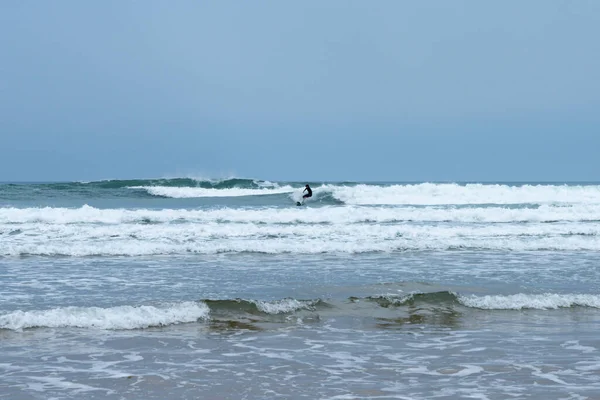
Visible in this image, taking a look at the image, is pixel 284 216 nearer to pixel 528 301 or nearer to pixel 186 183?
pixel 528 301

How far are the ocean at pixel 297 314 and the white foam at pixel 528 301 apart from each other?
0.03 meters

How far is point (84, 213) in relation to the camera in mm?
22844

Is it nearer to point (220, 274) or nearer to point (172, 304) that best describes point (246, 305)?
point (172, 304)

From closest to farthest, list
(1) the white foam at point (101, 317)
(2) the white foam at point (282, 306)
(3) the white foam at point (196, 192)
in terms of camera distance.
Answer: (1) the white foam at point (101, 317) < (2) the white foam at point (282, 306) < (3) the white foam at point (196, 192)

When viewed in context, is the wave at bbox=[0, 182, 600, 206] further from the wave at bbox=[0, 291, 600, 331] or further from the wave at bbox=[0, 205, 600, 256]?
the wave at bbox=[0, 291, 600, 331]

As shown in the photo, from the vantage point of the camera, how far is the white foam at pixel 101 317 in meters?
7.41

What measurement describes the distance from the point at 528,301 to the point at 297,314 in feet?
10.9

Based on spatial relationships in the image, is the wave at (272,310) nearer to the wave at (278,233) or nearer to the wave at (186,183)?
the wave at (278,233)

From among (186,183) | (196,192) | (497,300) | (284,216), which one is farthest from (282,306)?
(186,183)

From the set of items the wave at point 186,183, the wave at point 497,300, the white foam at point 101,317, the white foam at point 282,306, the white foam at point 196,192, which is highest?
the wave at point 186,183

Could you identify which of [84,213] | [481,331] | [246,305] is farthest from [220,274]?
[84,213]

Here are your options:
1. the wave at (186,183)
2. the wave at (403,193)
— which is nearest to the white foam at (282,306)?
the wave at (403,193)

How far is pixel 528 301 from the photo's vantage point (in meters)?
8.89

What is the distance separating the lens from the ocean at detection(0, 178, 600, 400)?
5.46 metres
